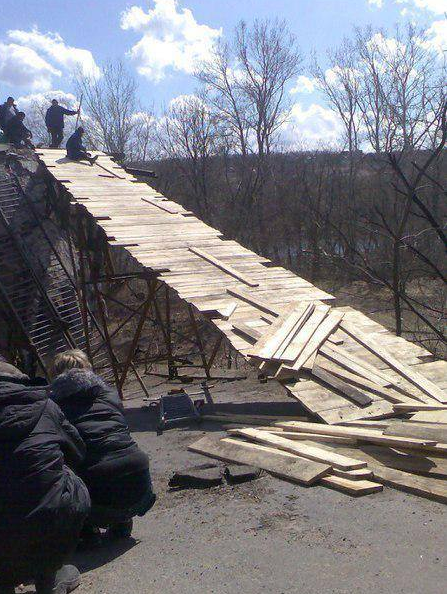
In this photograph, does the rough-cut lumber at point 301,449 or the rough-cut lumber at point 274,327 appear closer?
the rough-cut lumber at point 301,449

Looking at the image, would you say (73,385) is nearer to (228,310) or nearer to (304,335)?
(304,335)

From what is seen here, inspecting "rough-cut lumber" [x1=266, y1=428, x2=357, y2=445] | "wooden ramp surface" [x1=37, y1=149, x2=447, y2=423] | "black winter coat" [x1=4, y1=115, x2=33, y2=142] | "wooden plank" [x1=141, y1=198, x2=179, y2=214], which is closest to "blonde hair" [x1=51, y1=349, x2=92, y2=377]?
"rough-cut lumber" [x1=266, y1=428, x2=357, y2=445]

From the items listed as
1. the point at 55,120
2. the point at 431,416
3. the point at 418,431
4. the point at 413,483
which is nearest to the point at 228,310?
the point at 431,416

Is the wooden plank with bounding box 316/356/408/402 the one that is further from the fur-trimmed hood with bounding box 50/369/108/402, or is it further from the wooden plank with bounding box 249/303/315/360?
the fur-trimmed hood with bounding box 50/369/108/402

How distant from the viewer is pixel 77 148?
19.1 meters

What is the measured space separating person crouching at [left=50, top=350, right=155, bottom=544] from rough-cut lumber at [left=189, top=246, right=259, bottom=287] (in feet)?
21.6

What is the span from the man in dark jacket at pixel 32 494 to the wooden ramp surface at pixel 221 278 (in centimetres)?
421

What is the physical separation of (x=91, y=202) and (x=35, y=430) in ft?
37.1

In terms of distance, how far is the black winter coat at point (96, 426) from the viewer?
5.04 metres

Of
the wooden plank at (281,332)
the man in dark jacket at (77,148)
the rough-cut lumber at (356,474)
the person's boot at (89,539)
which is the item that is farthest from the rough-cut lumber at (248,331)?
the man in dark jacket at (77,148)

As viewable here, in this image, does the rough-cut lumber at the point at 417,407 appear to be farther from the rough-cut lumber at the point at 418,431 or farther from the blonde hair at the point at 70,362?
the blonde hair at the point at 70,362

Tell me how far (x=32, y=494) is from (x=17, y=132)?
18.2 m

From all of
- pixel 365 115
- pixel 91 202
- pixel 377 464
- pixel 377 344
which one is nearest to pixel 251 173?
pixel 365 115

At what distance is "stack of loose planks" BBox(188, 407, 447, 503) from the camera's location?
238 inches
